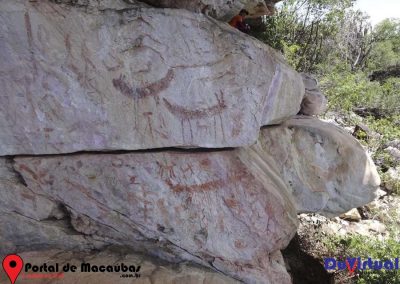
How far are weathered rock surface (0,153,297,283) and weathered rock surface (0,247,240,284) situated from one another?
85 millimetres

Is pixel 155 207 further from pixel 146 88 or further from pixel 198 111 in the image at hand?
pixel 146 88

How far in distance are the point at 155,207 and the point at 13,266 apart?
1534 mm

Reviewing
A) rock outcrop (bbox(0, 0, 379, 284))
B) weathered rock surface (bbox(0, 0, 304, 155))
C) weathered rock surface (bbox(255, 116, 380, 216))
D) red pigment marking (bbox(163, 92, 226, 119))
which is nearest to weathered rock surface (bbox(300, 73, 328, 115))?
weathered rock surface (bbox(255, 116, 380, 216))

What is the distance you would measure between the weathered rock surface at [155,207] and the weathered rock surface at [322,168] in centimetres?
70

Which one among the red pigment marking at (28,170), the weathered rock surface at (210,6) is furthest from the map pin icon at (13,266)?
the weathered rock surface at (210,6)

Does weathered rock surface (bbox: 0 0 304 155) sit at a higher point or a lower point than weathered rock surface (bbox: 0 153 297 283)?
higher

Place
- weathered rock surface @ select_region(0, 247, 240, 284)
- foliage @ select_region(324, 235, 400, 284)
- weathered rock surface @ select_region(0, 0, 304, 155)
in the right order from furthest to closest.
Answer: foliage @ select_region(324, 235, 400, 284) < weathered rock surface @ select_region(0, 247, 240, 284) < weathered rock surface @ select_region(0, 0, 304, 155)

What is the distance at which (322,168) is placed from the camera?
4.06m

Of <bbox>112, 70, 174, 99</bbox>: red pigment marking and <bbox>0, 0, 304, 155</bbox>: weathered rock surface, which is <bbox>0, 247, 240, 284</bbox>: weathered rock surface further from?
<bbox>112, 70, 174, 99</bbox>: red pigment marking

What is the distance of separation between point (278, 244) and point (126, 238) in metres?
1.65

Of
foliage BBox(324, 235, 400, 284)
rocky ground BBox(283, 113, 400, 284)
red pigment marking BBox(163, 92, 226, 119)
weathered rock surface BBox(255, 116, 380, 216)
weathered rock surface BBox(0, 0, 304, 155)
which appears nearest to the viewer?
weathered rock surface BBox(0, 0, 304, 155)

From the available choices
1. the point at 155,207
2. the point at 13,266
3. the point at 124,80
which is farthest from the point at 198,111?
the point at 13,266

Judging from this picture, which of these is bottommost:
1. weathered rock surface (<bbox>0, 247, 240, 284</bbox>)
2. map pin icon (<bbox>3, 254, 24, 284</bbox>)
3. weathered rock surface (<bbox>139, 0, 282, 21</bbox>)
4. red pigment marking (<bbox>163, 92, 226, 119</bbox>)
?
map pin icon (<bbox>3, 254, 24, 284</bbox>)

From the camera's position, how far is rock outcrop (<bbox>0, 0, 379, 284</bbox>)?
8.84ft
